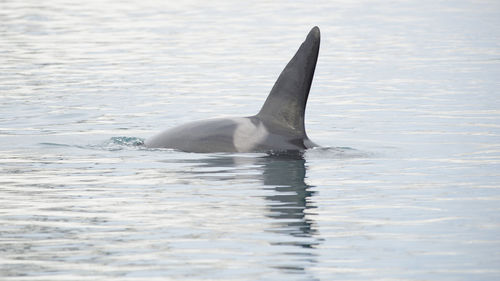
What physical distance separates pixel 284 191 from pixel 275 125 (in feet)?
8.99

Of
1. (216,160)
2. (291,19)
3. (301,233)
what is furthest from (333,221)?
(291,19)

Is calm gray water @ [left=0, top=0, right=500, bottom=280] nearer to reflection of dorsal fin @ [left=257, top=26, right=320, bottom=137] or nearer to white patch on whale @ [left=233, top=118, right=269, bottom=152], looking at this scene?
white patch on whale @ [left=233, top=118, right=269, bottom=152]

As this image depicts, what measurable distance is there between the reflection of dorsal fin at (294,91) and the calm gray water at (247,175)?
0.73 metres

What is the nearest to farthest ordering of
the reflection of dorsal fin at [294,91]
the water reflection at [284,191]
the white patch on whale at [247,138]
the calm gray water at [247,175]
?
the calm gray water at [247,175]
the water reflection at [284,191]
the reflection of dorsal fin at [294,91]
the white patch on whale at [247,138]

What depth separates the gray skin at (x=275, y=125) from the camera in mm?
16141

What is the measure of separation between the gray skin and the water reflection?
286 mm

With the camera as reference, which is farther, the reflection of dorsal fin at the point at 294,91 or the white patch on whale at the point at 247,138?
the white patch on whale at the point at 247,138

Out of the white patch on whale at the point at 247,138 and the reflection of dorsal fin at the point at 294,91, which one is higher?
the reflection of dorsal fin at the point at 294,91

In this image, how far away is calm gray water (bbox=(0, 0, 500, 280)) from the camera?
1027 centimetres

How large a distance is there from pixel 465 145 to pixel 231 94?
10.5m

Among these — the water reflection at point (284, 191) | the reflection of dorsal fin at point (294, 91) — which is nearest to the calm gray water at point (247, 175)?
the water reflection at point (284, 191)

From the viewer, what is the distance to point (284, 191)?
45.1 feet

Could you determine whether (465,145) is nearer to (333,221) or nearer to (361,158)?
(361,158)

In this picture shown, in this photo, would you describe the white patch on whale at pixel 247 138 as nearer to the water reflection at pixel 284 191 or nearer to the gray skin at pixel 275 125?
the gray skin at pixel 275 125
